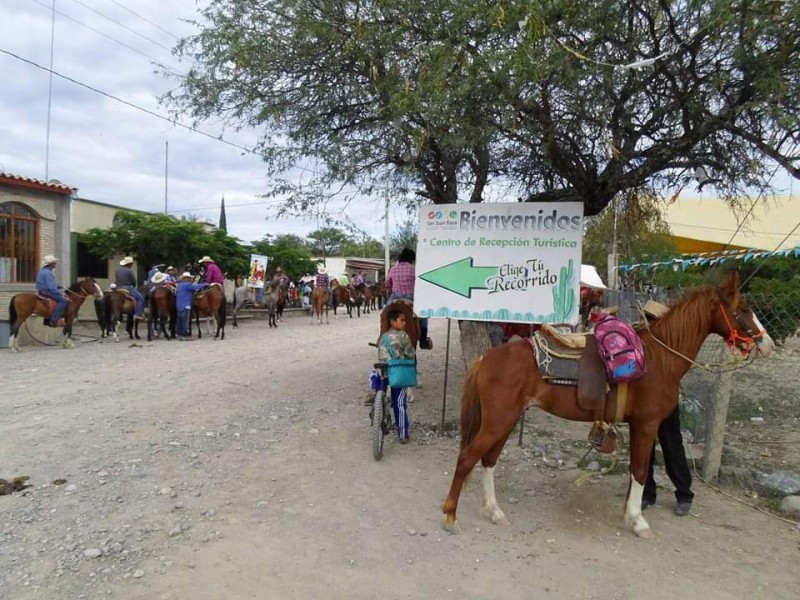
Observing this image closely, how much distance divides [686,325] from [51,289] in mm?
13379

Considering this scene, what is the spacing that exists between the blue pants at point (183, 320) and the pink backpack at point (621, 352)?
13.7 m

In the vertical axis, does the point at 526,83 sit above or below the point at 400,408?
above

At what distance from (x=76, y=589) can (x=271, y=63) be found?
5.82 meters

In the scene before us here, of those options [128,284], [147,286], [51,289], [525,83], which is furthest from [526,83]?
[147,286]

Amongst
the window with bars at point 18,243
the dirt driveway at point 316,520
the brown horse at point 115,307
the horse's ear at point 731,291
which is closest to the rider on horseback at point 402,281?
the dirt driveway at point 316,520

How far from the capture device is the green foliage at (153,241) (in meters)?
18.3

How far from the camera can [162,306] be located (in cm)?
1508

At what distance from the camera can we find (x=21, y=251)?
15430 mm

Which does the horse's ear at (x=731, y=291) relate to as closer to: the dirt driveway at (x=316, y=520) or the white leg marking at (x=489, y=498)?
the dirt driveway at (x=316, y=520)

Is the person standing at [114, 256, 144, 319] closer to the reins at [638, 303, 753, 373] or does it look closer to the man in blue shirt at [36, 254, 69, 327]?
the man in blue shirt at [36, 254, 69, 327]

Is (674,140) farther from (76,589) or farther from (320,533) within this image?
(76,589)

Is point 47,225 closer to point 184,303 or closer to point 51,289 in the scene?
point 51,289

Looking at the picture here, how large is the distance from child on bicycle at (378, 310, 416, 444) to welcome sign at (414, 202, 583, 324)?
320mm

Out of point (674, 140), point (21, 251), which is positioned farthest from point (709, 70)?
point (21, 251)
